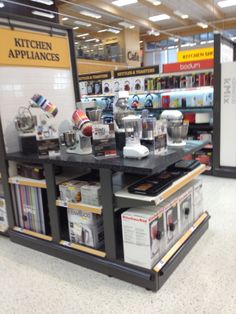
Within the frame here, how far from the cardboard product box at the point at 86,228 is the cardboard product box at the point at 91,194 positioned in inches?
5.1

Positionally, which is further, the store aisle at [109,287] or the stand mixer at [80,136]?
the stand mixer at [80,136]

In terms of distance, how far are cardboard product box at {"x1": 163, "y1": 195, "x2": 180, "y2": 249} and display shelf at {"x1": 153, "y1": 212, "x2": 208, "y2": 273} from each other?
4 centimetres

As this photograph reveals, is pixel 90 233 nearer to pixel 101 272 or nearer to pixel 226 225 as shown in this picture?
pixel 101 272

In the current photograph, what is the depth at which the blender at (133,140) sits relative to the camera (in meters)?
2.12

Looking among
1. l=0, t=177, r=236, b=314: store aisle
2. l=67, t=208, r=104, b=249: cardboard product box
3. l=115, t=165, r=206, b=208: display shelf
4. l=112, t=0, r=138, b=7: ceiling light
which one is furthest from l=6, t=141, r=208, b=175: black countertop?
l=112, t=0, r=138, b=7: ceiling light

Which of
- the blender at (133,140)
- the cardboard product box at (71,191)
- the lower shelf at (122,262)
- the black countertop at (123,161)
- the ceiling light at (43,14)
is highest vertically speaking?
the ceiling light at (43,14)

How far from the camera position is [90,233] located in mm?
2385

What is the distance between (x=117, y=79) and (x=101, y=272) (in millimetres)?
4736

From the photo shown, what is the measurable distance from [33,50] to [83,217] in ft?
5.57

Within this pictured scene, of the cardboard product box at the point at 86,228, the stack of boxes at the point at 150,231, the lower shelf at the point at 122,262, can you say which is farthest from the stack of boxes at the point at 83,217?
the stack of boxes at the point at 150,231

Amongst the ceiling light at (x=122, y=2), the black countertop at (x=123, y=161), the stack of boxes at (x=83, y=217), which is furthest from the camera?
the ceiling light at (x=122, y=2)

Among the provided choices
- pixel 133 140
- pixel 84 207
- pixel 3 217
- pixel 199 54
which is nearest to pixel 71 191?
pixel 84 207

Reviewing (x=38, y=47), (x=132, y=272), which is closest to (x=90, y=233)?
(x=132, y=272)

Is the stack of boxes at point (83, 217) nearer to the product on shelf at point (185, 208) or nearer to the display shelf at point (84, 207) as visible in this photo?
the display shelf at point (84, 207)
